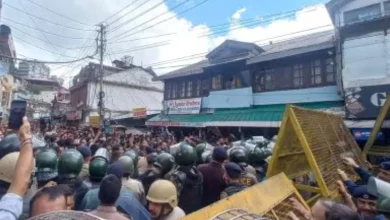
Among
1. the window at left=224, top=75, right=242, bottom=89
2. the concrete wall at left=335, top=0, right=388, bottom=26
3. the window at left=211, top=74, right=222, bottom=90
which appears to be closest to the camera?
the concrete wall at left=335, top=0, right=388, bottom=26

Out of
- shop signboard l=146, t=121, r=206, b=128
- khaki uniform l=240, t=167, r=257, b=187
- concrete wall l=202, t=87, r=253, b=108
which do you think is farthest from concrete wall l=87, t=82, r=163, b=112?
khaki uniform l=240, t=167, r=257, b=187

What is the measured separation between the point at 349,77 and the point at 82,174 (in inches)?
490

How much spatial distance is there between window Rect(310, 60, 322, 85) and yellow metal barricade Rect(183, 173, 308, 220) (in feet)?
40.8

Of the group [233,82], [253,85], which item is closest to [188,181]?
[253,85]

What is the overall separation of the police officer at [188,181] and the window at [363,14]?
12269mm

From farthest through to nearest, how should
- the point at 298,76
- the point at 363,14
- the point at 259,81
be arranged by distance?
1. the point at 259,81
2. the point at 298,76
3. the point at 363,14

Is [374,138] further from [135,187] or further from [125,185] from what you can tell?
[125,185]

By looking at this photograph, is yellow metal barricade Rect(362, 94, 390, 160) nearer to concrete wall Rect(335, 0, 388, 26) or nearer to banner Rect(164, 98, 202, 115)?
concrete wall Rect(335, 0, 388, 26)

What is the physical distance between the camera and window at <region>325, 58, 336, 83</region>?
14086mm

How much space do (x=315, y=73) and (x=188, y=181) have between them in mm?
12534

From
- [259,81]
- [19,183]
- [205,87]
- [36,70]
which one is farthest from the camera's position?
[36,70]

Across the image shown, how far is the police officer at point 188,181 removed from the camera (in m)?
4.25

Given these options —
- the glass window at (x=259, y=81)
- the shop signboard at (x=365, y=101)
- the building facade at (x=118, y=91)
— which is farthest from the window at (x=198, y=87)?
the building facade at (x=118, y=91)

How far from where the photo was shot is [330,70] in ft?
46.8
